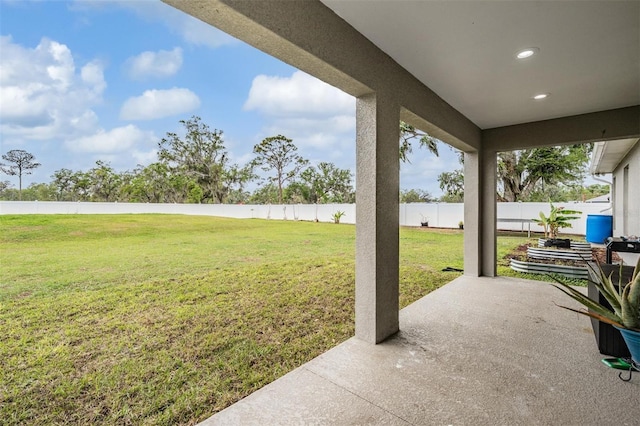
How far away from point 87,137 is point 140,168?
8.07 metres

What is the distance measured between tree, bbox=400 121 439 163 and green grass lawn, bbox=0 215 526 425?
4686mm

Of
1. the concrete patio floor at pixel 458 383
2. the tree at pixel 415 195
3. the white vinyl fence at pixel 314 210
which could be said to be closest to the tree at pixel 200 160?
the white vinyl fence at pixel 314 210

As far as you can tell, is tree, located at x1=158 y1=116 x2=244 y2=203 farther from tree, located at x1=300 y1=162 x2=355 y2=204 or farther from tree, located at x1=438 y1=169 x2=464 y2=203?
tree, located at x1=438 y1=169 x2=464 y2=203

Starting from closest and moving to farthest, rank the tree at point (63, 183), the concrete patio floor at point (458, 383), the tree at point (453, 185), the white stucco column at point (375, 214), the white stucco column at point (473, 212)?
the concrete patio floor at point (458, 383), the white stucco column at point (375, 214), the white stucco column at point (473, 212), the tree at point (63, 183), the tree at point (453, 185)

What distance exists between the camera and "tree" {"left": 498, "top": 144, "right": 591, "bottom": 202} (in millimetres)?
13461

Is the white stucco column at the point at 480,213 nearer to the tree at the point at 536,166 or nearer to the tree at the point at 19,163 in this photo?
the tree at the point at 19,163

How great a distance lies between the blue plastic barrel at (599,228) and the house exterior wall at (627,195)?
0.18 meters

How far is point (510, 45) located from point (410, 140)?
9.15 meters

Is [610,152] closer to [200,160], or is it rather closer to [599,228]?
[599,228]

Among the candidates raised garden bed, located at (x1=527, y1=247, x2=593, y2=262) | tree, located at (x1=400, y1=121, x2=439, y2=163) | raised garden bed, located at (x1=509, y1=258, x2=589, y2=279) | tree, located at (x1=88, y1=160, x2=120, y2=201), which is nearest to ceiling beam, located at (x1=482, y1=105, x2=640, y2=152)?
raised garden bed, located at (x1=509, y1=258, x2=589, y2=279)

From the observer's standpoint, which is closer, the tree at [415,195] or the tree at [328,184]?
the tree at [415,195]

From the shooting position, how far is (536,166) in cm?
1370

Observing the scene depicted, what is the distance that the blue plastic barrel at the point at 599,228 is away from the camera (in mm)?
9188

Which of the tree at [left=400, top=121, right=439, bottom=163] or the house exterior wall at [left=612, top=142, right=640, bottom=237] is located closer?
the house exterior wall at [left=612, top=142, right=640, bottom=237]
